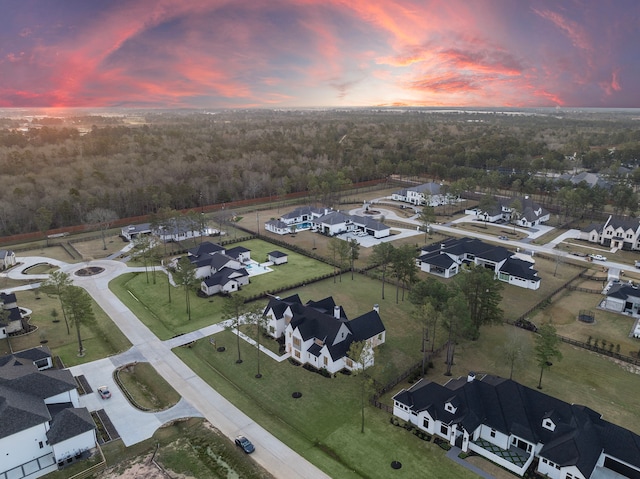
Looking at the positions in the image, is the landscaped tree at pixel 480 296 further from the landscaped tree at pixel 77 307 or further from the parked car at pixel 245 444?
the landscaped tree at pixel 77 307

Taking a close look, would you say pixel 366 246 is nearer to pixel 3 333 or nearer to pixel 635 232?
pixel 635 232

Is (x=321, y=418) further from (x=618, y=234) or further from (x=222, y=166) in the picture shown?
(x=222, y=166)

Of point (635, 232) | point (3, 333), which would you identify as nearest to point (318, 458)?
point (3, 333)

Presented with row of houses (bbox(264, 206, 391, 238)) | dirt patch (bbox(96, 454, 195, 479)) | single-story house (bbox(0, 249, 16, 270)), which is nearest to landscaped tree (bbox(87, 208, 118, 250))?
single-story house (bbox(0, 249, 16, 270))

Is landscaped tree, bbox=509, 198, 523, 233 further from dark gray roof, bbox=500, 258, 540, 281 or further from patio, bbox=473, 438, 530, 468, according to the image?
patio, bbox=473, 438, 530, 468

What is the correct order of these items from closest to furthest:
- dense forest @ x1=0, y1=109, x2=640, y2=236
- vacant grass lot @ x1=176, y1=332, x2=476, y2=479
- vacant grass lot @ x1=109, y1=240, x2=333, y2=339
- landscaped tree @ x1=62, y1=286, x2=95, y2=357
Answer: vacant grass lot @ x1=176, y1=332, x2=476, y2=479 < landscaped tree @ x1=62, y1=286, x2=95, y2=357 < vacant grass lot @ x1=109, y1=240, x2=333, y2=339 < dense forest @ x1=0, y1=109, x2=640, y2=236

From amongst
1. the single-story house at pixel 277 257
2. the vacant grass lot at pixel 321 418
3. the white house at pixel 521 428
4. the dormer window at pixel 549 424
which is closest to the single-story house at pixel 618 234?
the white house at pixel 521 428
